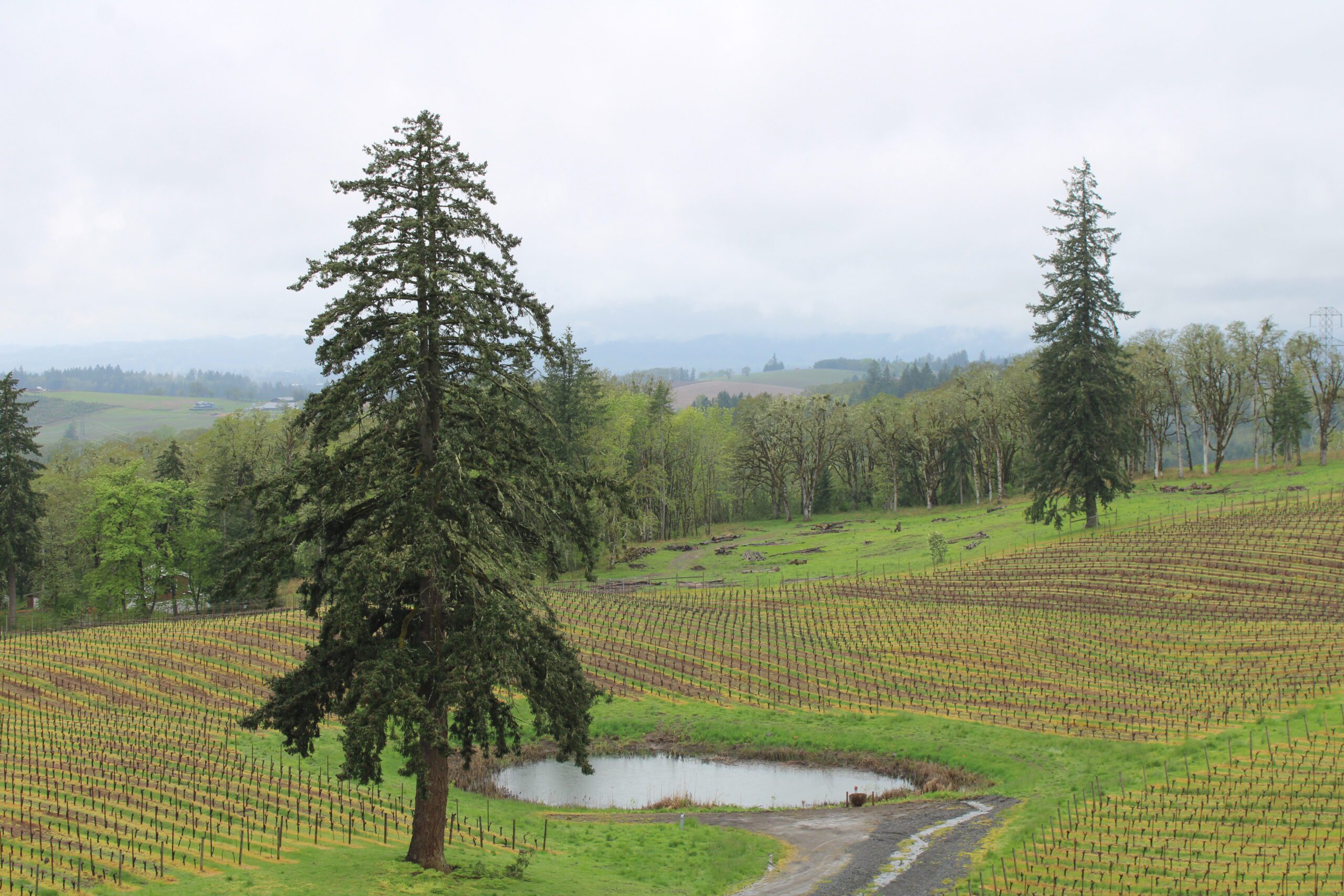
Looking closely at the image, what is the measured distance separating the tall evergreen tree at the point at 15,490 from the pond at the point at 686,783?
151ft

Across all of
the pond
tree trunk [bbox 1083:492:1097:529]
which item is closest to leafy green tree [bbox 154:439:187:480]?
the pond

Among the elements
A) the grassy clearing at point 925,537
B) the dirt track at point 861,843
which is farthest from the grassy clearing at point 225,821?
the grassy clearing at point 925,537

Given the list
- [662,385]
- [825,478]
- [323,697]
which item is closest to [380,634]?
[323,697]

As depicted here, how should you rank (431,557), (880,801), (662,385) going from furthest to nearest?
(662,385) < (880,801) < (431,557)

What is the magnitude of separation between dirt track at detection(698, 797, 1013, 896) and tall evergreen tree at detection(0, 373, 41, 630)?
5577 centimetres

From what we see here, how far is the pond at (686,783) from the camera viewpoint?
97.9 ft

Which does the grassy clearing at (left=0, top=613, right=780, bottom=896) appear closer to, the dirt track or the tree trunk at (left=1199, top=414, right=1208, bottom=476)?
the dirt track

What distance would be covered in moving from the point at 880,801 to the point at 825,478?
88.3 metres

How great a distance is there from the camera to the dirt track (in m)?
20.3

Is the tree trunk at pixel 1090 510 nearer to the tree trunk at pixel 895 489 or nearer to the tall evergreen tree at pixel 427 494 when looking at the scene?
the tree trunk at pixel 895 489

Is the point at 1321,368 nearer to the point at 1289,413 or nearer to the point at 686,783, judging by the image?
the point at 1289,413

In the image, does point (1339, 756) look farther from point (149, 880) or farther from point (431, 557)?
point (149, 880)

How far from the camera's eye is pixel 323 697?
17078 millimetres

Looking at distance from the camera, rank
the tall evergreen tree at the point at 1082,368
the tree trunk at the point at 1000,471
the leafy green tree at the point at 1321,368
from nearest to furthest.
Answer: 1. the tall evergreen tree at the point at 1082,368
2. the leafy green tree at the point at 1321,368
3. the tree trunk at the point at 1000,471
